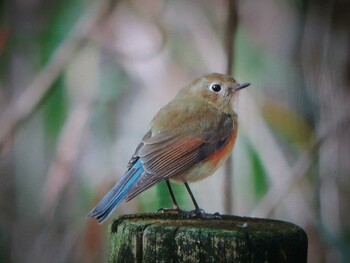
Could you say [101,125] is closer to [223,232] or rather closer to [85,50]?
[85,50]

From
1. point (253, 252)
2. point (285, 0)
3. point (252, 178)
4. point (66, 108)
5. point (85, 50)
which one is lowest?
point (253, 252)

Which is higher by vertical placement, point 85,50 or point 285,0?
point 285,0

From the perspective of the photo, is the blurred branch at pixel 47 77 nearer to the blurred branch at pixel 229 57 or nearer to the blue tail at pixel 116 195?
the blurred branch at pixel 229 57

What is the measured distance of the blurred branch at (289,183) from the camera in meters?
4.83

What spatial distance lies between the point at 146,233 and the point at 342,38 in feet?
9.14

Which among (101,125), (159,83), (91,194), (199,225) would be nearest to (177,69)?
(159,83)

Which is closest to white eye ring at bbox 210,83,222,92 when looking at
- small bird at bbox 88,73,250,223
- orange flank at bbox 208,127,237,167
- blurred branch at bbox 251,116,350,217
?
small bird at bbox 88,73,250,223

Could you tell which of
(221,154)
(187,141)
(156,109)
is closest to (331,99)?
(156,109)

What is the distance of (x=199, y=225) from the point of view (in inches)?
102

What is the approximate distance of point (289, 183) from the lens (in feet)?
15.9

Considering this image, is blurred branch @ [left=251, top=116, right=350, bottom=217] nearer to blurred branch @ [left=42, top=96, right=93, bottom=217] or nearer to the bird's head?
the bird's head

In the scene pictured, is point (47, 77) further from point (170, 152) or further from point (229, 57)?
point (170, 152)

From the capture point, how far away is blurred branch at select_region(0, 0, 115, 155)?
5.02 m

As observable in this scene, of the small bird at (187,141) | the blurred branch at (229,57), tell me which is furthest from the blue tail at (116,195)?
the blurred branch at (229,57)
